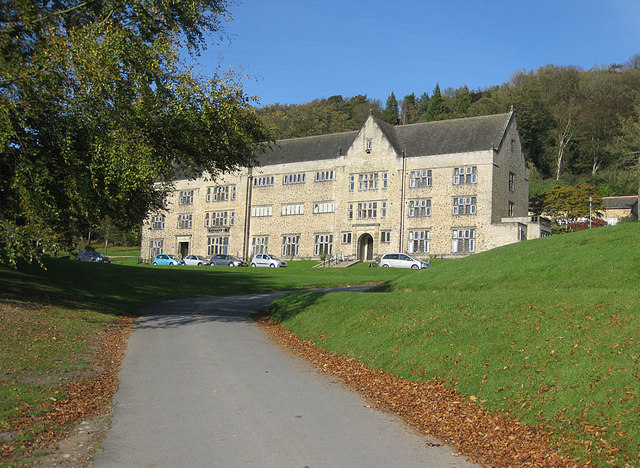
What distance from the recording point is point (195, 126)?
59.1 feet

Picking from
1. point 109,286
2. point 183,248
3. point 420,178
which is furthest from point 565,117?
point 109,286

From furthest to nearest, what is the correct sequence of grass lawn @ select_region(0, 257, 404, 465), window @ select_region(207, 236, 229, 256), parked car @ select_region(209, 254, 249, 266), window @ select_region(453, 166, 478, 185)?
window @ select_region(207, 236, 229, 256) → parked car @ select_region(209, 254, 249, 266) → window @ select_region(453, 166, 478, 185) → grass lawn @ select_region(0, 257, 404, 465)

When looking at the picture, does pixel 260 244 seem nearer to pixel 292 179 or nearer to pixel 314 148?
pixel 292 179

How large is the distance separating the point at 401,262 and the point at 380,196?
41.2 ft

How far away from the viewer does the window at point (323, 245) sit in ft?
213

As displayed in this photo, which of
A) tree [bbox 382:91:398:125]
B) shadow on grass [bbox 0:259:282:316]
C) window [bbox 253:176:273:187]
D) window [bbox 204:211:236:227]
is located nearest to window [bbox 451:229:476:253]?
shadow on grass [bbox 0:259:282:316]

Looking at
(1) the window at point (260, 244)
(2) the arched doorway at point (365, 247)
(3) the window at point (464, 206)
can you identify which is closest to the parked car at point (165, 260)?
(1) the window at point (260, 244)

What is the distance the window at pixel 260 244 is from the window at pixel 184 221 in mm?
10701

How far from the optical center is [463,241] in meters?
58.0

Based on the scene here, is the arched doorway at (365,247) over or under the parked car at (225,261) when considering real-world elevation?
over

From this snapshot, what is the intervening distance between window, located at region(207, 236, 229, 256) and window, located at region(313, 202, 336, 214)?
12.7 m

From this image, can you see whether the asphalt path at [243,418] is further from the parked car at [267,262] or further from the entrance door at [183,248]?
the entrance door at [183,248]

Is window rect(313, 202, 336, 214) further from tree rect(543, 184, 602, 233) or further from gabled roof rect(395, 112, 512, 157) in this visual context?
tree rect(543, 184, 602, 233)

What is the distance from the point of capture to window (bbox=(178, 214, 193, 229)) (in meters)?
76.9
